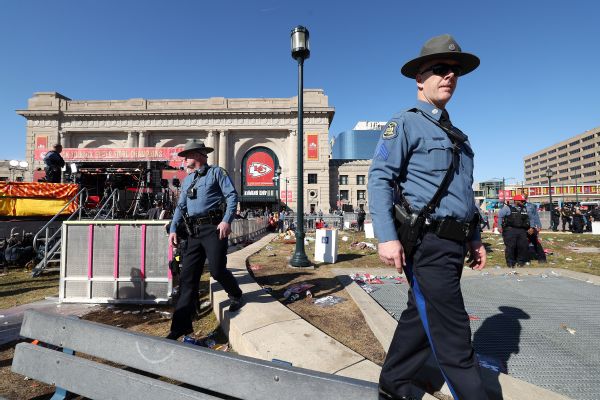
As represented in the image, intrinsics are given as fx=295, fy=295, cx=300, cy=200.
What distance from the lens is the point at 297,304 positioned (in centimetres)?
369

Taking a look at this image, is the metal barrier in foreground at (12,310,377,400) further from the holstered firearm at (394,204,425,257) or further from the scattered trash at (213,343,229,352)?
the scattered trash at (213,343,229,352)

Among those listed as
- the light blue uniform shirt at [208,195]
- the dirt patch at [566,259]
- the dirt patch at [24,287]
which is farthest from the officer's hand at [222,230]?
the dirt patch at [566,259]

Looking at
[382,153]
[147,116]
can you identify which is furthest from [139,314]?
[147,116]

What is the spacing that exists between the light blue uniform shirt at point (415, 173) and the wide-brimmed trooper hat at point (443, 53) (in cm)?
33

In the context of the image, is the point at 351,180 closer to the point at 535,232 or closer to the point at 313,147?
the point at 313,147

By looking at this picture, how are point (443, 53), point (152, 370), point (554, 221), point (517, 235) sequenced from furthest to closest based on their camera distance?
point (554, 221) → point (517, 235) → point (443, 53) → point (152, 370)

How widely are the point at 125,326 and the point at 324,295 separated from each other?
7.98 ft

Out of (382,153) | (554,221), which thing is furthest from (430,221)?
(554,221)

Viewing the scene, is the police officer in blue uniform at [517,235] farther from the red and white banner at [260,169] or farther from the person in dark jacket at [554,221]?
the red and white banner at [260,169]

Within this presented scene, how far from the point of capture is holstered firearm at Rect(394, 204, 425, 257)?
1.50 meters

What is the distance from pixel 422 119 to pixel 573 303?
393 centimetres

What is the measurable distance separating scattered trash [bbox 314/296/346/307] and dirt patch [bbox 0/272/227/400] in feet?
4.07

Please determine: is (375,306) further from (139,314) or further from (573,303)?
(139,314)

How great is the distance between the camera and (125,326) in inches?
131
